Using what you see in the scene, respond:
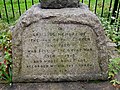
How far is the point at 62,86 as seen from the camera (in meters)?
2.62

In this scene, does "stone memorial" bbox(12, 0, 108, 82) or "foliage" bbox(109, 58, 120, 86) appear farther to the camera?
"foliage" bbox(109, 58, 120, 86)

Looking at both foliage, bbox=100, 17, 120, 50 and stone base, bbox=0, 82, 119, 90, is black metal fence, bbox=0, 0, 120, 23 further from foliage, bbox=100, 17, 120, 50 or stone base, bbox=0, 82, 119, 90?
stone base, bbox=0, 82, 119, 90

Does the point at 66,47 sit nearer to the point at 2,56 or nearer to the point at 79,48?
the point at 79,48

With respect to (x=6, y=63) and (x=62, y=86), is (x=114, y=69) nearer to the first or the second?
(x=62, y=86)

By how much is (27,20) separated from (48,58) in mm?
521

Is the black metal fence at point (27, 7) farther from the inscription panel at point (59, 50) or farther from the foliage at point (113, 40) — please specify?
the inscription panel at point (59, 50)

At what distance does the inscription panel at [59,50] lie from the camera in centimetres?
244

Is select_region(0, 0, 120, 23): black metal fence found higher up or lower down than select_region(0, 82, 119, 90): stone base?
higher up

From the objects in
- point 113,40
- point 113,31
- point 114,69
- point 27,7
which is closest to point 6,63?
point 114,69

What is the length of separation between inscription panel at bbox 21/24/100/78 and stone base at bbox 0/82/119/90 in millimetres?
119

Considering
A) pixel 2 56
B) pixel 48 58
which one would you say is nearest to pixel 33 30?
pixel 48 58

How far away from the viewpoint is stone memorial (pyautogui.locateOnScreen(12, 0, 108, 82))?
2377mm

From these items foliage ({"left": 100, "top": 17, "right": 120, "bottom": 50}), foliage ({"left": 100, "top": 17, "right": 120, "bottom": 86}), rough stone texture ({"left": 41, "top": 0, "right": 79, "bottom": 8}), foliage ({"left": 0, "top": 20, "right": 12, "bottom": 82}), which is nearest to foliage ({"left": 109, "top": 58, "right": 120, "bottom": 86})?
foliage ({"left": 100, "top": 17, "right": 120, "bottom": 86})

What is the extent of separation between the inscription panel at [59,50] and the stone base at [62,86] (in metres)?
0.12
